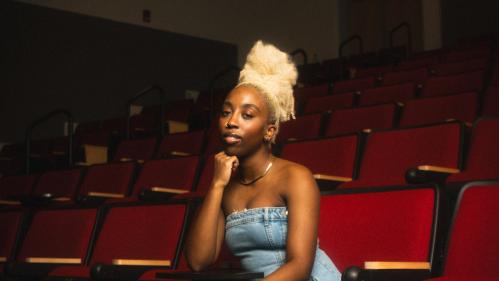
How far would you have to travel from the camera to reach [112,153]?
1.69 m

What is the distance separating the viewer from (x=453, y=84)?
1165 millimetres

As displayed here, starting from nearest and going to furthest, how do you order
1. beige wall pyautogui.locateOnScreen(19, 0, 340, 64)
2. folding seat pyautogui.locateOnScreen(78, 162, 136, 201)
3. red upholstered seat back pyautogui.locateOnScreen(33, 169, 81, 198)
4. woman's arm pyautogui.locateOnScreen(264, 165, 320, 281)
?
woman's arm pyautogui.locateOnScreen(264, 165, 320, 281), folding seat pyautogui.locateOnScreen(78, 162, 136, 201), red upholstered seat back pyautogui.locateOnScreen(33, 169, 81, 198), beige wall pyautogui.locateOnScreen(19, 0, 340, 64)

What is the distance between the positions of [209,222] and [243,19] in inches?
93.5

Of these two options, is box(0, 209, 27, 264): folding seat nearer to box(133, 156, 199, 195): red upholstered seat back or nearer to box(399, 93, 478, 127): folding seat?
box(133, 156, 199, 195): red upholstered seat back

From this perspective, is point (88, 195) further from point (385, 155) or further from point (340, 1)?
point (340, 1)

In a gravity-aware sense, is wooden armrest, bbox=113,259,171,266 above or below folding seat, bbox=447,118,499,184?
below

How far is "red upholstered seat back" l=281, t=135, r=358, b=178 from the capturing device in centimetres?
82

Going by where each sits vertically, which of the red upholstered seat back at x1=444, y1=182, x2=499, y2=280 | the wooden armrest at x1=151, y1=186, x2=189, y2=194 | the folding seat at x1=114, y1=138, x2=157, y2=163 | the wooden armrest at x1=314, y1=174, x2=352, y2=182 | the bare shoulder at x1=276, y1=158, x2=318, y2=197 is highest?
the folding seat at x1=114, y1=138, x2=157, y2=163

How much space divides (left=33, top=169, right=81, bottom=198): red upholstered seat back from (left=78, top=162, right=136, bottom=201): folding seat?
0.08 feet

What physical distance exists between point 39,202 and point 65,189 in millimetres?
169

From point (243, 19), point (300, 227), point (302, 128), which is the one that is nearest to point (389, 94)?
point (302, 128)

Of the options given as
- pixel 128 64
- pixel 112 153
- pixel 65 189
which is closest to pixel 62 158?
pixel 112 153

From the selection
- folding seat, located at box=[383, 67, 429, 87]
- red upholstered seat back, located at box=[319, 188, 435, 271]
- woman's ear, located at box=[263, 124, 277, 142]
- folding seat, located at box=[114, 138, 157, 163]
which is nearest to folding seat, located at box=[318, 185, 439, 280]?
red upholstered seat back, located at box=[319, 188, 435, 271]

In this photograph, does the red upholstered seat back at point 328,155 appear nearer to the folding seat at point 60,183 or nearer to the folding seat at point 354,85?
the folding seat at point 60,183
